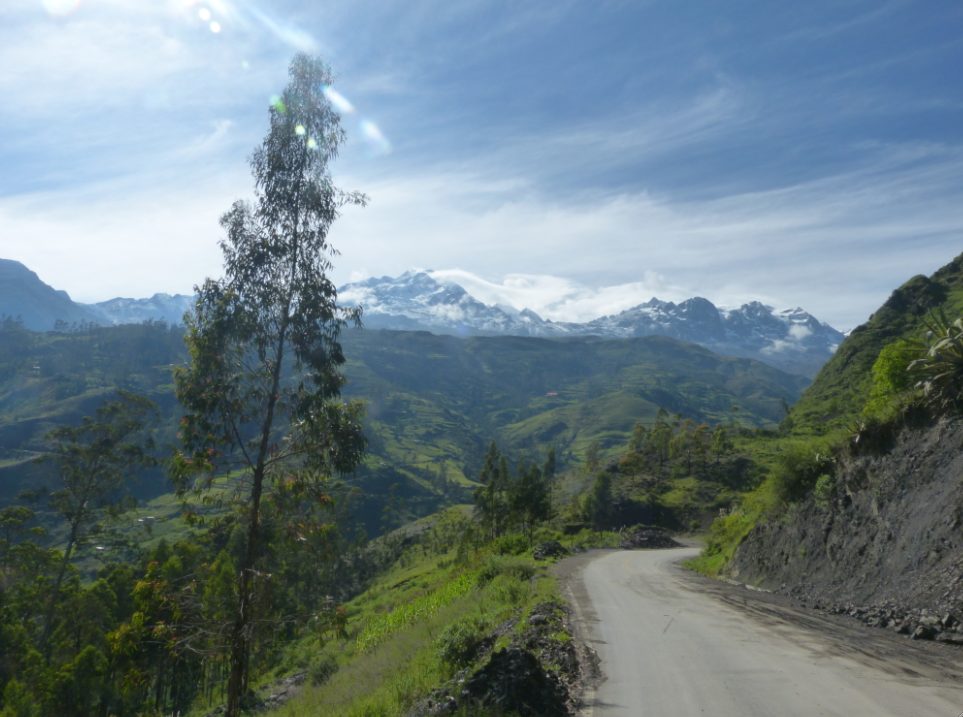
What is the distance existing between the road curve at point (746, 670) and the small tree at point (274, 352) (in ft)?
28.4

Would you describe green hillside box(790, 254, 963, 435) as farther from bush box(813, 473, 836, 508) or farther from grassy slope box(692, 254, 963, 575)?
bush box(813, 473, 836, 508)

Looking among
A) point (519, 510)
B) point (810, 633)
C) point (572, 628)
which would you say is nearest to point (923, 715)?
point (810, 633)

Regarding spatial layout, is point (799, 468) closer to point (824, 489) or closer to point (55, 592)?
point (824, 489)

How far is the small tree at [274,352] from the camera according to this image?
15523mm

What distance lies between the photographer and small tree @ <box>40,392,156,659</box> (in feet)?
124

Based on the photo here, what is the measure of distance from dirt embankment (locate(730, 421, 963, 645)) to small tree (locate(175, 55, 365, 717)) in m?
14.9

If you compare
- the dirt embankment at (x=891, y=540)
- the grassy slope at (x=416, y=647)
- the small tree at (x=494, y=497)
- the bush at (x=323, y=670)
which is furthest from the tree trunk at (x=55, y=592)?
the small tree at (x=494, y=497)

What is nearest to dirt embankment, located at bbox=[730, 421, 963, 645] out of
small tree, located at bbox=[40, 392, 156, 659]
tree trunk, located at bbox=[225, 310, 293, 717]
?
tree trunk, located at bbox=[225, 310, 293, 717]

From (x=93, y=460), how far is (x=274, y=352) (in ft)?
97.0

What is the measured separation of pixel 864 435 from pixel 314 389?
1957 cm

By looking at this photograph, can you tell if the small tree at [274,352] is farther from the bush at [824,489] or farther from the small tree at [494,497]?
the small tree at [494,497]

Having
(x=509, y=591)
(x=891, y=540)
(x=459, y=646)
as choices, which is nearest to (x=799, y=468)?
(x=891, y=540)

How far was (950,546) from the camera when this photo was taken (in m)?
15.5

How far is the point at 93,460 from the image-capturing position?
3859 cm
